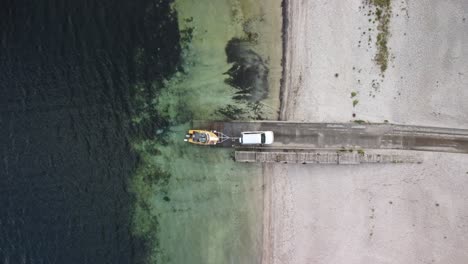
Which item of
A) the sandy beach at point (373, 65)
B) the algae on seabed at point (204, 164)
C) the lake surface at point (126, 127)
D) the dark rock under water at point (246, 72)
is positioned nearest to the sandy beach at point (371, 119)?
the sandy beach at point (373, 65)

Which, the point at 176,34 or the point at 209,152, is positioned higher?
the point at 176,34

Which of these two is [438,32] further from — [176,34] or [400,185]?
[176,34]

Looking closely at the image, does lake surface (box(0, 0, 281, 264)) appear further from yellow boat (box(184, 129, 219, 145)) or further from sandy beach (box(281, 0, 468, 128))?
sandy beach (box(281, 0, 468, 128))

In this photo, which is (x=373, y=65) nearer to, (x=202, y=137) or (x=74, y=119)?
(x=202, y=137)

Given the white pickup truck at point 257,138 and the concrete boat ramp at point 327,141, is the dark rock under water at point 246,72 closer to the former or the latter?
the concrete boat ramp at point 327,141

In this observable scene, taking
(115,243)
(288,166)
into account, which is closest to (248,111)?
(288,166)

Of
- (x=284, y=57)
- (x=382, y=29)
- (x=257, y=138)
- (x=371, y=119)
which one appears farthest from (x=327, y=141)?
(x=382, y=29)
